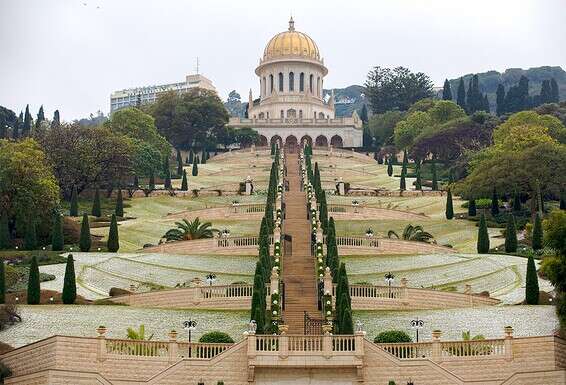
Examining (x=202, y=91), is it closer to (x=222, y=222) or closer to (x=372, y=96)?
(x=372, y=96)

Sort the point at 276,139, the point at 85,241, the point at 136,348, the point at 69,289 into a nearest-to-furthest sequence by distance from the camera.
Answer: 1. the point at 136,348
2. the point at 69,289
3. the point at 85,241
4. the point at 276,139

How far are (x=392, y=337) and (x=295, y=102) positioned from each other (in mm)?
102993

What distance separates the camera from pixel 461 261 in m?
60.9

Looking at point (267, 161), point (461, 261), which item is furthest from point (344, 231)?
point (267, 161)

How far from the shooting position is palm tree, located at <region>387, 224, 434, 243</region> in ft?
226

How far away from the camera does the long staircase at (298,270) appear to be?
5125cm

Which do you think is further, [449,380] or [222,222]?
[222,222]

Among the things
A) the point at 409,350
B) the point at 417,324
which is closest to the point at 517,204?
the point at 417,324

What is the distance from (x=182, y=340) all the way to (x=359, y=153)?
289 ft

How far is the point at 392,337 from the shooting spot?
141ft

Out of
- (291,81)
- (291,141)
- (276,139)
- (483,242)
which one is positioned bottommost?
(483,242)

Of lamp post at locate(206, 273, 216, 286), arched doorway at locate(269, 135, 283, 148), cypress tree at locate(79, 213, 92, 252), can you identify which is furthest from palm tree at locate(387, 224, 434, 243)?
arched doorway at locate(269, 135, 283, 148)

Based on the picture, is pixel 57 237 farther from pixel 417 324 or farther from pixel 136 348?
pixel 417 324

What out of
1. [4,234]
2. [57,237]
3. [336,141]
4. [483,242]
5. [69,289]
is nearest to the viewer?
[69,289]
